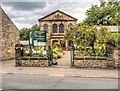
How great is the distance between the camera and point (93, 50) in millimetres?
16125

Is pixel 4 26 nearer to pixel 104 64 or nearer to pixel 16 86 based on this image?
pixel 104 64

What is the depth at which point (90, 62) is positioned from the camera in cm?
1586

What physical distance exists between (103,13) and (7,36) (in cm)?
3424

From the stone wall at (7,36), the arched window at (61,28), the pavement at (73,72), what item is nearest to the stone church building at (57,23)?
the arched window at (61,28)

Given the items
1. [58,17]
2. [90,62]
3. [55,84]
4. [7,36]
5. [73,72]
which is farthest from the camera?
[58,17]

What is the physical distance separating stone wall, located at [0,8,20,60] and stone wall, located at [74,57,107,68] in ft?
32.5

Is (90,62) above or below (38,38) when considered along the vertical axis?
below

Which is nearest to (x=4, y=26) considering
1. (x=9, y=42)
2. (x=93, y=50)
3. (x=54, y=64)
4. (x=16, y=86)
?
(x=9, y=42)

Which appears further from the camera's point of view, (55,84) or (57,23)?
(57,23)

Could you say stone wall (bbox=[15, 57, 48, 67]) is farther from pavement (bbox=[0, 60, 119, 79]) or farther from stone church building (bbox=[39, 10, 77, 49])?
stone church building (bbox=[39, 10, 77, 49])

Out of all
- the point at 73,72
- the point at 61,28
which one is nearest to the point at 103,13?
the point at 61,28

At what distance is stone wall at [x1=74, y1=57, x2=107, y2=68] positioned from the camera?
15664 mm

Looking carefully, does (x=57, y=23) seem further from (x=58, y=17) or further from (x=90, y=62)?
(x=90, y=62)

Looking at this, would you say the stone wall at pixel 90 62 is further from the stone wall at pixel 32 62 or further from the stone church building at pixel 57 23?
the stone church building at pixel 57 23
